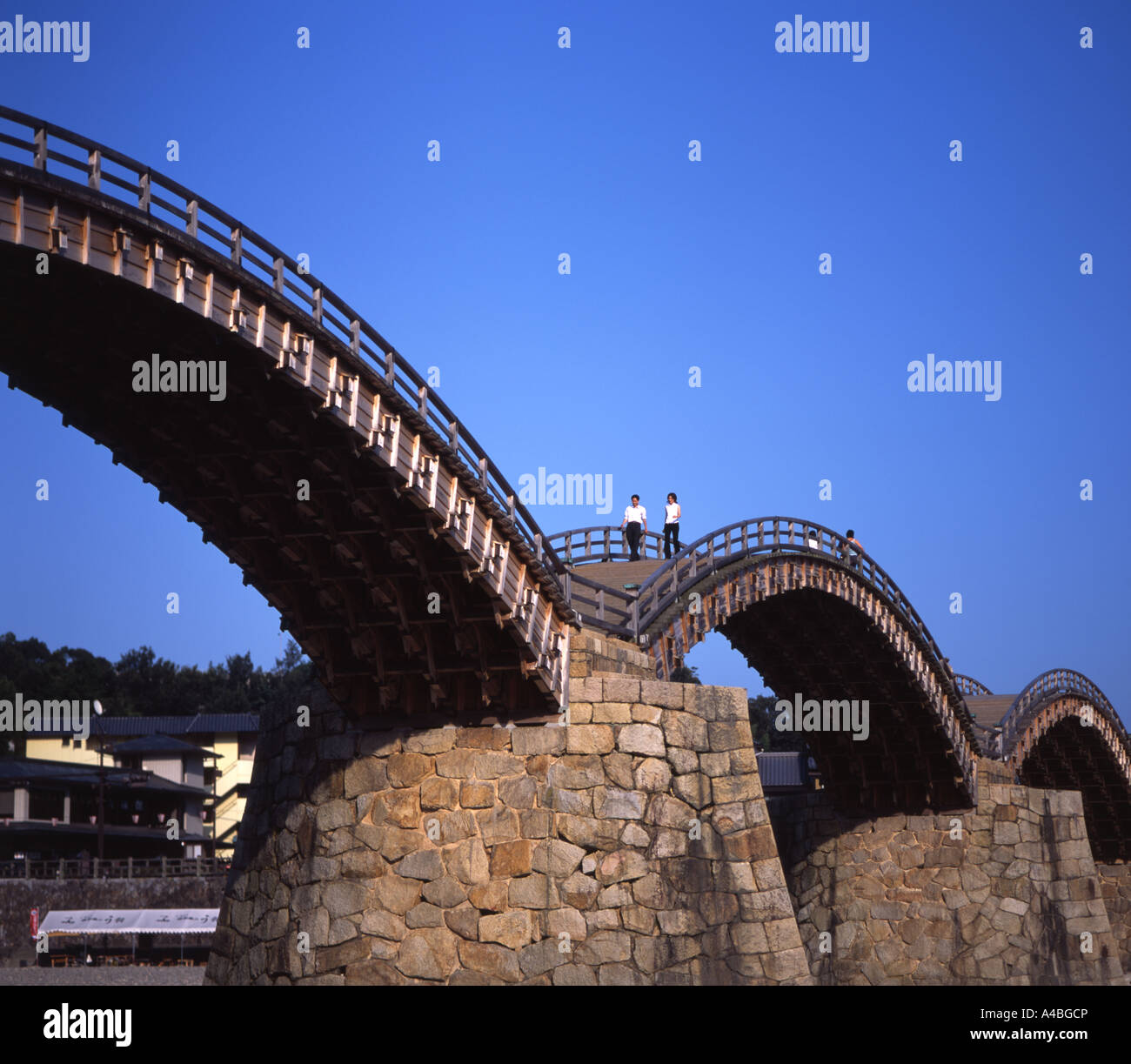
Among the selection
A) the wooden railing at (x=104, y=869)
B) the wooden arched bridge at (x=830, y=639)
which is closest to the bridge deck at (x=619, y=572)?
the wooden arched bridge at (x=830, y=639)

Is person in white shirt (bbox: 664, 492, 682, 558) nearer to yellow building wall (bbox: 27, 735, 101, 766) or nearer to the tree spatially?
yellow building wall (bbox: 27, 735, 101, 766)

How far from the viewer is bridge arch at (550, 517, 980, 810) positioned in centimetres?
2842

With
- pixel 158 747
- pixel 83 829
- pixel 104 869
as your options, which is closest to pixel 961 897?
pixel 104 869

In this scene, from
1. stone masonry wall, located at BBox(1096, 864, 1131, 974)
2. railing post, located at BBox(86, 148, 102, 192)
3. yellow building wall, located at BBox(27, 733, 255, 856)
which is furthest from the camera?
yellow building wall, located at BBox(27, 733, 255, 856)

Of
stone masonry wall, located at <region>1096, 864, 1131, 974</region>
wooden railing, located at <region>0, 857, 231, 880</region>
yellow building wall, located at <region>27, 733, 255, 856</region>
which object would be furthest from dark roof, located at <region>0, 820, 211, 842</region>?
stone masonry wall, located at <region>1096, 864, 1131, 974</region>

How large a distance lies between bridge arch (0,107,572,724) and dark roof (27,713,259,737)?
53.1 metres

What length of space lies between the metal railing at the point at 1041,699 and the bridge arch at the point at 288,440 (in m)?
27.7

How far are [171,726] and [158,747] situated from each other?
35.4 ft

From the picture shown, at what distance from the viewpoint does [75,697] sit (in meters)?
90.6

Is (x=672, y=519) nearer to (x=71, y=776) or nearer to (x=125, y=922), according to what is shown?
(x=125, y=922)

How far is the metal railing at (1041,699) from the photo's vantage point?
46750 mm

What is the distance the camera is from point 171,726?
80000 millimetres

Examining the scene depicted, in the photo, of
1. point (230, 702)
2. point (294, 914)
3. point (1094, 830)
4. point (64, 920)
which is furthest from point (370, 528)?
point (230, 702)

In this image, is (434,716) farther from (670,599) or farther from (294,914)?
(670,599)
